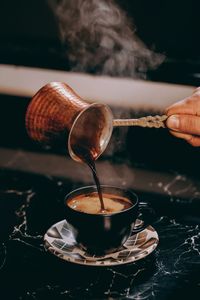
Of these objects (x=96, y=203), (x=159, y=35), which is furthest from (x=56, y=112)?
(x=159, y=35)

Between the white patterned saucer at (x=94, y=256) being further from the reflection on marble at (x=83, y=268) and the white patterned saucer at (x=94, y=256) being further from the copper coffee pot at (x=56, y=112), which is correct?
the copper coffee pot at (x=56, y=112)

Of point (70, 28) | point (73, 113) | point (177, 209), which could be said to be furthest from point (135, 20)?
point (73, 113)


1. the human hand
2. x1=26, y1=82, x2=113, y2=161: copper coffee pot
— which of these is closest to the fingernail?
the human hand

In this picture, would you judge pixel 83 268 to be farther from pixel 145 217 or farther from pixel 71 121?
pixel 71 121

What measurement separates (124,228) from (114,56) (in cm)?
125

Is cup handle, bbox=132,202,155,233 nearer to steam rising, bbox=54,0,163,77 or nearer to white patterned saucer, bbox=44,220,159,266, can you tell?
white patterned saucer, bbox=44,220,159,266

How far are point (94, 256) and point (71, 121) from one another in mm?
319

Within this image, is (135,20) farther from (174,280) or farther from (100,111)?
(174,280)

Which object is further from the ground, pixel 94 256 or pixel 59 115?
pixel 59 115

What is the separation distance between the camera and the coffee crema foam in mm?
1194

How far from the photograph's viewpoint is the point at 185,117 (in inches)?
50.2

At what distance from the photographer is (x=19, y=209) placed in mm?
1420

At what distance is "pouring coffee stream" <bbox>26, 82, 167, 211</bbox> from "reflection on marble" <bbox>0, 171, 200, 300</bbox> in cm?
18

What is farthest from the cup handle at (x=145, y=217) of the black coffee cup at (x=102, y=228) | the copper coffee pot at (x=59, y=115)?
Result: the copper coffee pot at (x=59, y=115)
